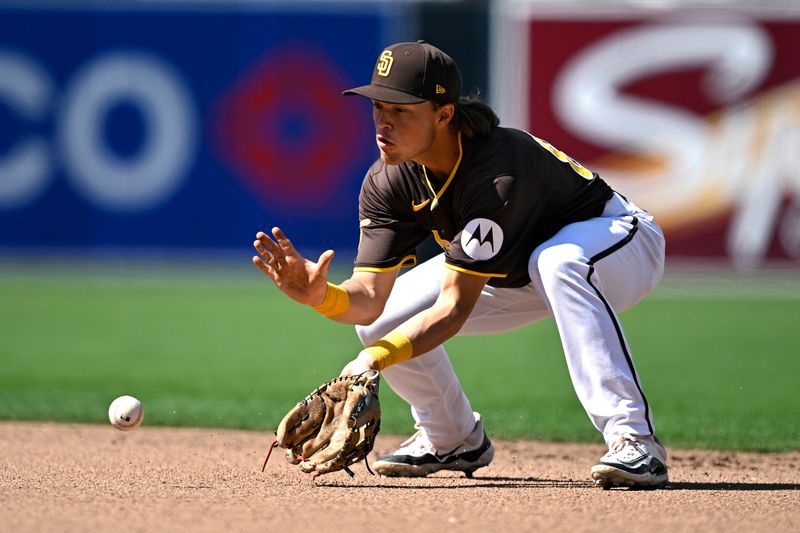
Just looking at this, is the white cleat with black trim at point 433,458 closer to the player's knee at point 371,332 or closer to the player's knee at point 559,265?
the player's knee at point 371,332

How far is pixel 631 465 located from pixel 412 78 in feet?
5.14

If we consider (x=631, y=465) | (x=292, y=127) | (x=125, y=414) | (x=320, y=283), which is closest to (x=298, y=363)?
(x=125, y=414)

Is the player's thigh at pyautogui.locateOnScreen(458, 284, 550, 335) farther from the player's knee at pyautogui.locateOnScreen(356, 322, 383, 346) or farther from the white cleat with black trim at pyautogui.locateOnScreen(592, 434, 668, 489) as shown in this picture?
the white cleat with black trim at pyautogui.locateOnScreen(592, 434, 668, 489)

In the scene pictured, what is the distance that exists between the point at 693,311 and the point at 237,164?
6427 millimetres

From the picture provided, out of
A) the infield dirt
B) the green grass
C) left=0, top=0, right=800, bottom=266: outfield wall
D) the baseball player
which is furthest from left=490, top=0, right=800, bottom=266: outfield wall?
the baseball player

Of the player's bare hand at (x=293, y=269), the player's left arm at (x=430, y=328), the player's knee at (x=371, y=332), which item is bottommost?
the player's knee at (x=371, y=332)

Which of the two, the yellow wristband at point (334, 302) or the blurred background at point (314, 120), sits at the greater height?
the yellow wristband at point (334, 302)

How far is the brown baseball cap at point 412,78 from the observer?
4.46 meters

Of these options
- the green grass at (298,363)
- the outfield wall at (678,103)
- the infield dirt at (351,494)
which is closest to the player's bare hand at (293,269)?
the infield dirt at (351,494)

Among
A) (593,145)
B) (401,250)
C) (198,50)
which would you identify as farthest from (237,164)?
(401,250)

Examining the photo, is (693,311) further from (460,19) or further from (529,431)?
(529,431)

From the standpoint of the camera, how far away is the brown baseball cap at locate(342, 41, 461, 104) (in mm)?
4461

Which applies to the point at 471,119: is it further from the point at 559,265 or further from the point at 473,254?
the point at 559,265

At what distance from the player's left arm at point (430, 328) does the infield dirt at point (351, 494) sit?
0.47m
